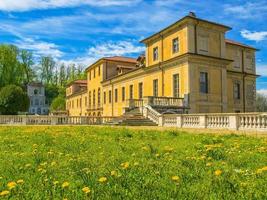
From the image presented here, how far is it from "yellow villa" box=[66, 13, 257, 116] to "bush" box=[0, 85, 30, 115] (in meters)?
13.4

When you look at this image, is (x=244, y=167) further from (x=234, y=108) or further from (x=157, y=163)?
(x=234, y=108)

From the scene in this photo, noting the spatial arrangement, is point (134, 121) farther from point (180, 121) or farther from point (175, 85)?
point (180, 121)

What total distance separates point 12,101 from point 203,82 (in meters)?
23.8

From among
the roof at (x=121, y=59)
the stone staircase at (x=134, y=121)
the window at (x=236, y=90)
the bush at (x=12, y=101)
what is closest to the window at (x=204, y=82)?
the stone staircase at (x=134, y=121)

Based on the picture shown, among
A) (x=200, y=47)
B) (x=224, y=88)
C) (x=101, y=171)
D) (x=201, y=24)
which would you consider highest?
(x=201, y=24)

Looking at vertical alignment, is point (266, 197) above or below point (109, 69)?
below

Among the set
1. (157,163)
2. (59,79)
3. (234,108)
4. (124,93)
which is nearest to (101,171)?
(157,163)

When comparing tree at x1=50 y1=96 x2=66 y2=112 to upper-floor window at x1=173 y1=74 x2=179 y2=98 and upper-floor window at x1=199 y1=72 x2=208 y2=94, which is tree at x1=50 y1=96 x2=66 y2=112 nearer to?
upper-floor window at x1=173 y1=74 x2=179 y2=98

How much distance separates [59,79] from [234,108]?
69840 mm

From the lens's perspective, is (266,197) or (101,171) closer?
(266,197)

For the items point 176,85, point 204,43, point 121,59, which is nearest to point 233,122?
point 176,85

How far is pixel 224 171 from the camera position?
4.17 meters

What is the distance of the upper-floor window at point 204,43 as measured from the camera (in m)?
30.4

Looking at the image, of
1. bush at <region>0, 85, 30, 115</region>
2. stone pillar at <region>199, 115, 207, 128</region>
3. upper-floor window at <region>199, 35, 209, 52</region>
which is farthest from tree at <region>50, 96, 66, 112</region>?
stone pillar at <region>199, 115, 207, 128</region>
